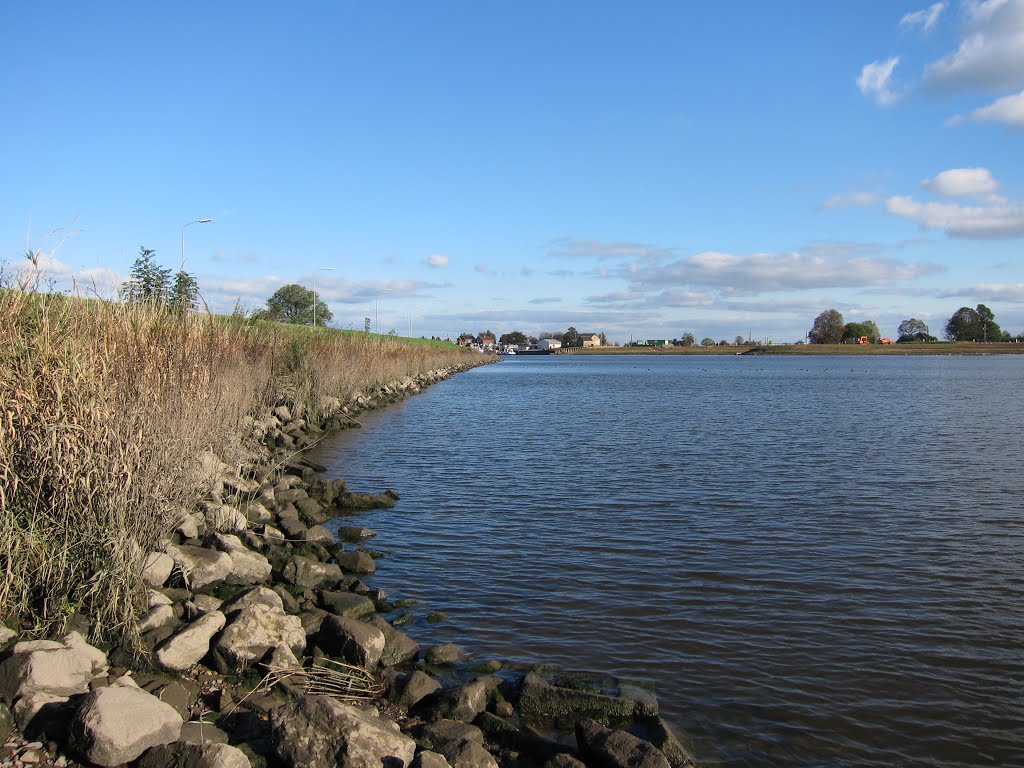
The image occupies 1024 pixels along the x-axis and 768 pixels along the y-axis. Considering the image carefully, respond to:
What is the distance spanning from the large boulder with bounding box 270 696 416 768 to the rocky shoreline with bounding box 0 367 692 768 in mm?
11

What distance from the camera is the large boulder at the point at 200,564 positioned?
28.1 ft

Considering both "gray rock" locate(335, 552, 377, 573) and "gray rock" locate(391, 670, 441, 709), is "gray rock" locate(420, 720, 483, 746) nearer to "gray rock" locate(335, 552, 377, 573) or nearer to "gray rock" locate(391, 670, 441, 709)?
"gray rock" locate(391, 670, 441, 709)

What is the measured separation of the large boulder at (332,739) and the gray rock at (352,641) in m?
1.86

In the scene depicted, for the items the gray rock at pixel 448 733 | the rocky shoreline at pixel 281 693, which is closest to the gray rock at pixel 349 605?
the rocky shoreline at pixel 281 693

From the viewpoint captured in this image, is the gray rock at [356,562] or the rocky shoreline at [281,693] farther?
the gray rock at [356,562]

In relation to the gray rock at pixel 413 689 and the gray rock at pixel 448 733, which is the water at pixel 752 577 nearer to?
the gray rock at pixel 413 689

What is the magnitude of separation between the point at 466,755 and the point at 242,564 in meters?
4.69

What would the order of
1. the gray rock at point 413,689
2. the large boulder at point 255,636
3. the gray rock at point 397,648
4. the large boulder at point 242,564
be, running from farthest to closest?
the large boulder at point 242,564 < the gray rock at point 397,648 < the large boulder at point 255,636 < the gray rock at point 413,689

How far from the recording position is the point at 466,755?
5902 mm

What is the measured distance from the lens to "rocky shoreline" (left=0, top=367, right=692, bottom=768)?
5543 mm

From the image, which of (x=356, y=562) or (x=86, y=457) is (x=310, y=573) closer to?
(x=356, y=562)

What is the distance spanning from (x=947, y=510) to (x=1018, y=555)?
125 inches

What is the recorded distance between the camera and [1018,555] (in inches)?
470

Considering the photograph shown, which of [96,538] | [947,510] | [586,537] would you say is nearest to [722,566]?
[586,537]
